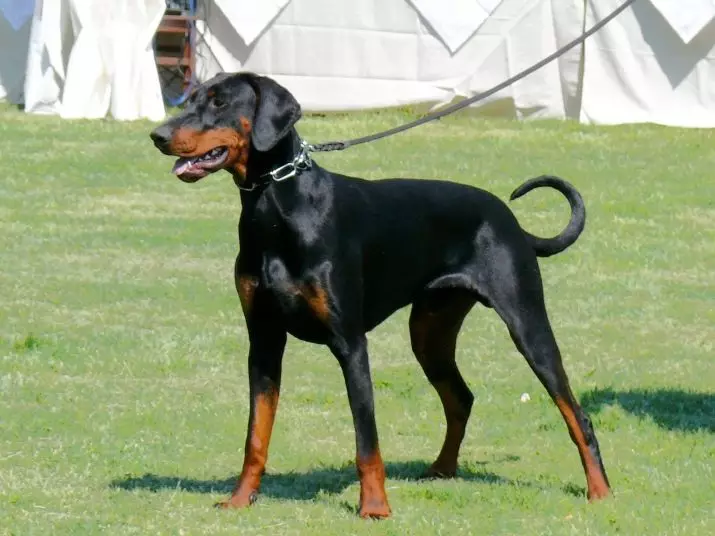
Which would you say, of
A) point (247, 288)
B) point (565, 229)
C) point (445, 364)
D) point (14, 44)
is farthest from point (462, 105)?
point (14, 44)

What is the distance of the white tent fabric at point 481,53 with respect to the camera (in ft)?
61.9

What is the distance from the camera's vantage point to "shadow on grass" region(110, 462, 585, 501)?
6.66 metres

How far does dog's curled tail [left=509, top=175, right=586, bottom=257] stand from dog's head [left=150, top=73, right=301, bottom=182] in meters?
1.41

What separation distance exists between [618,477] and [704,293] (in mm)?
5024

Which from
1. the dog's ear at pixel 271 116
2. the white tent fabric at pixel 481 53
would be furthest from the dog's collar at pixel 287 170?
the white tent fabric at pixel 481 53

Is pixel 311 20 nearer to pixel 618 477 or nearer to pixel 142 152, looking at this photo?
pixel 142 152

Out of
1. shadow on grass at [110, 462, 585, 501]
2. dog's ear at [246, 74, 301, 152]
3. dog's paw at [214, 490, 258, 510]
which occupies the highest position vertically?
dog's ear at [246, 74, 301, 152]

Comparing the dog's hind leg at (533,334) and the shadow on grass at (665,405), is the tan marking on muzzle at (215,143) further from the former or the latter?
the shadow on grass at (665,405)

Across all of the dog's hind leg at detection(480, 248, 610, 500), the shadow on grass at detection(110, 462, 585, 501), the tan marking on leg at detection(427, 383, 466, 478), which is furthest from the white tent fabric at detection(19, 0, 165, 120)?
the dog's hind leg at detection(480, 248, 610, 500)

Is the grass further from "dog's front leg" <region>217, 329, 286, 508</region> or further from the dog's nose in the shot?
the dog's nose

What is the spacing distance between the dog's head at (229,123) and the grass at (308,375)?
1.45 m

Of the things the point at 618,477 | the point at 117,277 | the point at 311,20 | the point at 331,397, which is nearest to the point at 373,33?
the point at 311,20

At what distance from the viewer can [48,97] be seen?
19375mm

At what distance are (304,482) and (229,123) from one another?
6.07 ft
